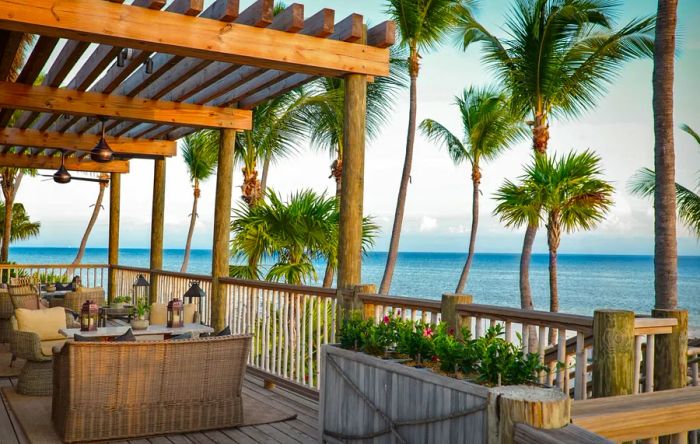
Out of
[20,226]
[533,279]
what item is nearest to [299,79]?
[20,226]

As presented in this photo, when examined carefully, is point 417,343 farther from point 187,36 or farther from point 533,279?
point 533,279

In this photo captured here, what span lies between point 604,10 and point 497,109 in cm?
572

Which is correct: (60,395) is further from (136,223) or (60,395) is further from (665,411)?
(136,223)

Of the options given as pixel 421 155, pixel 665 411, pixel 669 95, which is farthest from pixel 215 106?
pixel 421 155

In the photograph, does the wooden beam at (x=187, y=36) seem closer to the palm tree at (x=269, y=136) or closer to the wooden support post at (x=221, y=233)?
the wooden support post at (x=221, y=233)

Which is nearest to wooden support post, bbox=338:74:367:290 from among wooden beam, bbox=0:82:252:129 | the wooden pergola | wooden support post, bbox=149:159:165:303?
the wooden pergola

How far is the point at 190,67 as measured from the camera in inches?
255

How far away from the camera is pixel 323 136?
16.9 m

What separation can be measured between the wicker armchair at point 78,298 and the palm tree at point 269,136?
656 cm

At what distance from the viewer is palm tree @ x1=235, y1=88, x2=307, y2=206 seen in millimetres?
15711

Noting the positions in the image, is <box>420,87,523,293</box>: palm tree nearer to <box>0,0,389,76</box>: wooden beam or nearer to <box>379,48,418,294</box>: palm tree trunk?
<box>379,48,418,294</box>: palm tree trunk

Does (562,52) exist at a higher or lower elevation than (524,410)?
higher

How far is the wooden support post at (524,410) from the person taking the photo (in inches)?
77.4

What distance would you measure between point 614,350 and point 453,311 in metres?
1.16
